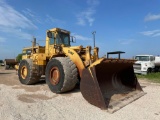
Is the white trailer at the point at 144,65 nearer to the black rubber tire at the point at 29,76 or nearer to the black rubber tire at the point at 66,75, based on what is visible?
the black rubber tire at the point at 29,76

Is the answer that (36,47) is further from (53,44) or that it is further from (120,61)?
(120,61)

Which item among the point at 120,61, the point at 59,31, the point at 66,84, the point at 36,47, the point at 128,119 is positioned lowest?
the point at 128,119

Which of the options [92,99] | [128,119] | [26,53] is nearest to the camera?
[128,119]

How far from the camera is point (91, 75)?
5.43 metres

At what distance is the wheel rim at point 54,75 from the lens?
6970mm

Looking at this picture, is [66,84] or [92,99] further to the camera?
[66,84]

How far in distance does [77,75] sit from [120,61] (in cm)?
162

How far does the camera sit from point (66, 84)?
6.61 meters

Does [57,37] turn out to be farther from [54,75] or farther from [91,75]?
[91,75]

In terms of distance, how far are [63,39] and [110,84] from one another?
126 inches

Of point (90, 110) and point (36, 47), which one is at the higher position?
point (36, 47)

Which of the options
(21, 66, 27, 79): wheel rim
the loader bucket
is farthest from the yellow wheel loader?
(21, 66, 27, 79): wheel rim

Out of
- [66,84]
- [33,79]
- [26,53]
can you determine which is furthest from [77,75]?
[26,53]

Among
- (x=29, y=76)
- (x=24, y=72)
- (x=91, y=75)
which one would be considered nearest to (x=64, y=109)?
(x=91, y=75)
